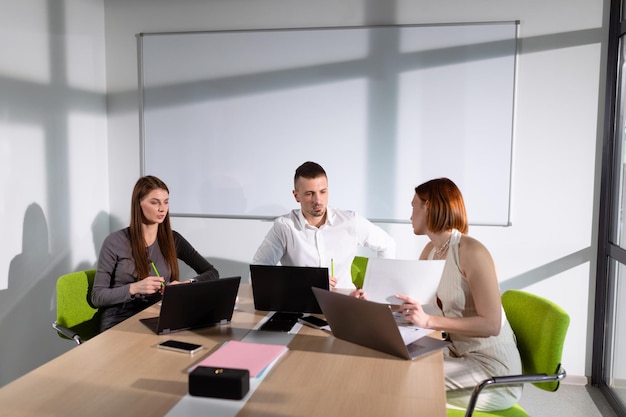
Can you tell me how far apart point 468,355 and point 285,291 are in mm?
780

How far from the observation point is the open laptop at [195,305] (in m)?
2.13

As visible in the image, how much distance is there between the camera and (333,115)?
13.2 ft

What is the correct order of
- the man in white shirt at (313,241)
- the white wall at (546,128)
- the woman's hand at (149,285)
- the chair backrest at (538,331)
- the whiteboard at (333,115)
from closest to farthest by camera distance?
1. the chair backrest at (538,331)
2. the woman's hand at (149,285)
3. the man in white shirt at (313,241)
4. the white wall at (546,128)
5. the whiteboard at (333,115)

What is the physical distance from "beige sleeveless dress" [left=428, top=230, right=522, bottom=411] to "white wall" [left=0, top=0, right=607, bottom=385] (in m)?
1.69

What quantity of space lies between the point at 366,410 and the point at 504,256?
2624mm

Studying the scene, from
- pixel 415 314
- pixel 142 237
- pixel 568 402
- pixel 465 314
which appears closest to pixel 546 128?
Result: pixel 568 402

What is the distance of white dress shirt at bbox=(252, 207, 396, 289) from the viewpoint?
122 inches

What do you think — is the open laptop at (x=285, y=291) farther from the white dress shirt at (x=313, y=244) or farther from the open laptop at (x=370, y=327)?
the white dress shirt at (x=313, y=244)

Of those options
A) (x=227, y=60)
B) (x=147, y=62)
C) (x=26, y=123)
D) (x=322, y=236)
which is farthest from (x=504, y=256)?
(x=26, y=123)

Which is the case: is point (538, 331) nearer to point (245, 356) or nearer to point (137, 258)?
point (245, 356)

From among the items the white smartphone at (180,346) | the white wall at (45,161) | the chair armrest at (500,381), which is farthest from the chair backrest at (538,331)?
the white wall at (45,161)

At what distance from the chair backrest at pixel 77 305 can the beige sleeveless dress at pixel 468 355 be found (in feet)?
5.82

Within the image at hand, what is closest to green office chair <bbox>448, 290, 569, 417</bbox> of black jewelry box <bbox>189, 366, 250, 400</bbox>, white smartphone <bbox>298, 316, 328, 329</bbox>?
white smartphone <bbox>298, 316, 328, 329</bbox>

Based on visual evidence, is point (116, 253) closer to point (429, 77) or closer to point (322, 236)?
point (322, 236)
